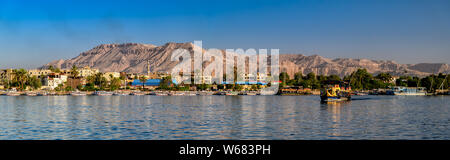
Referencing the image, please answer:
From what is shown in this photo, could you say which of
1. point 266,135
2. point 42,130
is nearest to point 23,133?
point 42,130

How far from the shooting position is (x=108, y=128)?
4266 centimetres

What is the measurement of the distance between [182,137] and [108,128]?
11473 mm
